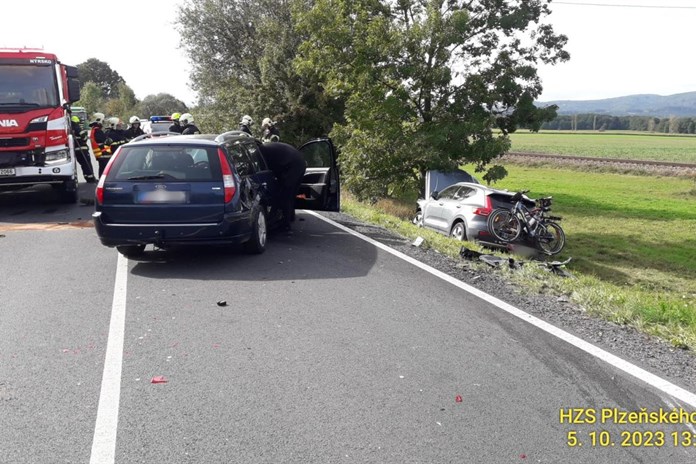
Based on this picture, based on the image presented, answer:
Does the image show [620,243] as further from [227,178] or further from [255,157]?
[227,178]

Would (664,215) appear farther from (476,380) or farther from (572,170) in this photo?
(476,380)

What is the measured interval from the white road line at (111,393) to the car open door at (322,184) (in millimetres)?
4857

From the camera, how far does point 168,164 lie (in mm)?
7918

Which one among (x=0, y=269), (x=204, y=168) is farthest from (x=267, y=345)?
(x=0, y=269)

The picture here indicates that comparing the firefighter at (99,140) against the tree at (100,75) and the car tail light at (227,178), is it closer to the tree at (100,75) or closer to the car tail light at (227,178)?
the car tail light at (227,178)

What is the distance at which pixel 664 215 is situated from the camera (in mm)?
26328

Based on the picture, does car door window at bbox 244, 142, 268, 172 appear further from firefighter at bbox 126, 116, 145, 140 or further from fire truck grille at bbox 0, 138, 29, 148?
firefighter at bbox 126, 116, 145, 140

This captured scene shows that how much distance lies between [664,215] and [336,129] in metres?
14.1

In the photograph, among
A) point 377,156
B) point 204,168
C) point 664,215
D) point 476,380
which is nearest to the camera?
point 476,380

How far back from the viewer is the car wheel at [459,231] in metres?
14.3

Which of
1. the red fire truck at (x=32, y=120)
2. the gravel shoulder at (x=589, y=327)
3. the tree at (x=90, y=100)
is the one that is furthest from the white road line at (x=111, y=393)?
the tree at (x=90, y=100)

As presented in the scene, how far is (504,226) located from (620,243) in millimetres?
8377

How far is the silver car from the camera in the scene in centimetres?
1391

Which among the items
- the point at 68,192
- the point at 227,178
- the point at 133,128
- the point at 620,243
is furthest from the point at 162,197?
the point at 620,243
